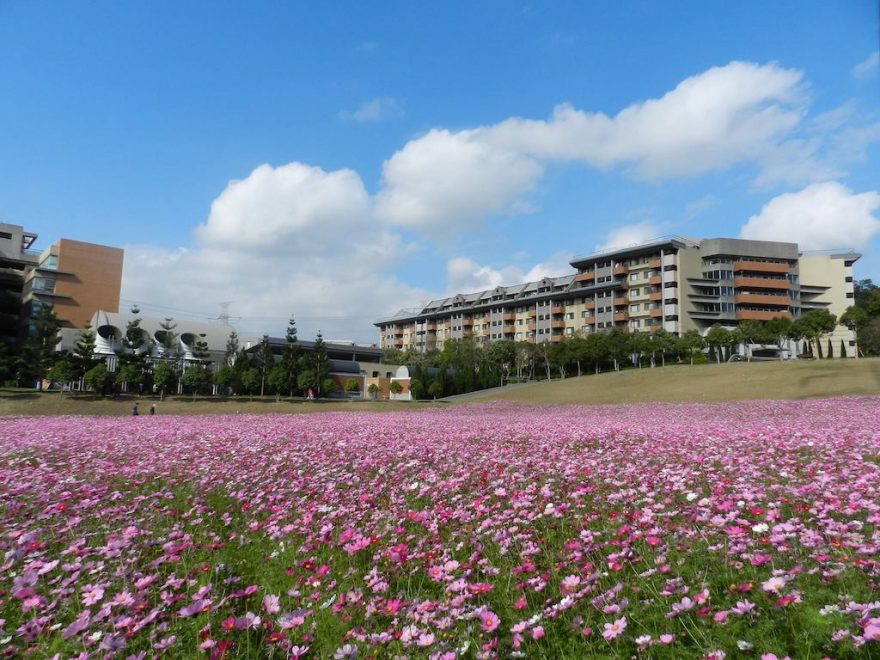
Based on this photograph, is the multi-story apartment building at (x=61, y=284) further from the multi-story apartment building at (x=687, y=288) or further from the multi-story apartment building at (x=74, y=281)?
the multi-story apartment building at (x=687, y=288)

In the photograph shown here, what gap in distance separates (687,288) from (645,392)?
51.3 meters

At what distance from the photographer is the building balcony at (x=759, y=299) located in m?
91.9

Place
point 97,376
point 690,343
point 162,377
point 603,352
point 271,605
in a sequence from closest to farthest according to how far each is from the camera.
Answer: point 271,605 < point 97,376 < point 162,377 < point 690,343 < point 603,352

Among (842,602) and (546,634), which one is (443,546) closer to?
(546,634)

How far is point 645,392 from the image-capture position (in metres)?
47.5

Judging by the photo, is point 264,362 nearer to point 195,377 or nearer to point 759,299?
point 195,377

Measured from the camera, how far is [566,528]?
18.9ft

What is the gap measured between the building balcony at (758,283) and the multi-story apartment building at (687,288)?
0.57ft

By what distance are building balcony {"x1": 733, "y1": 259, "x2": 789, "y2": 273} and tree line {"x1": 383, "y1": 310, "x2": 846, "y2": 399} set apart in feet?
43.2

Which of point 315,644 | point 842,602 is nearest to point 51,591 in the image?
point 315,644

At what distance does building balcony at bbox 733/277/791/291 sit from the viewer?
9250 centimetres

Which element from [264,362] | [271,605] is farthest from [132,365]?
[271,605]

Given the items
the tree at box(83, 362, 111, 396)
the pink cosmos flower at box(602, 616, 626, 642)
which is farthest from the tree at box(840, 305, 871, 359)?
the tree at box(83, 362, 111, 396)

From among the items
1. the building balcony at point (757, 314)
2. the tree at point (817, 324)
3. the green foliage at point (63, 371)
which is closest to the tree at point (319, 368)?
the green foliage at point (63, 371)
